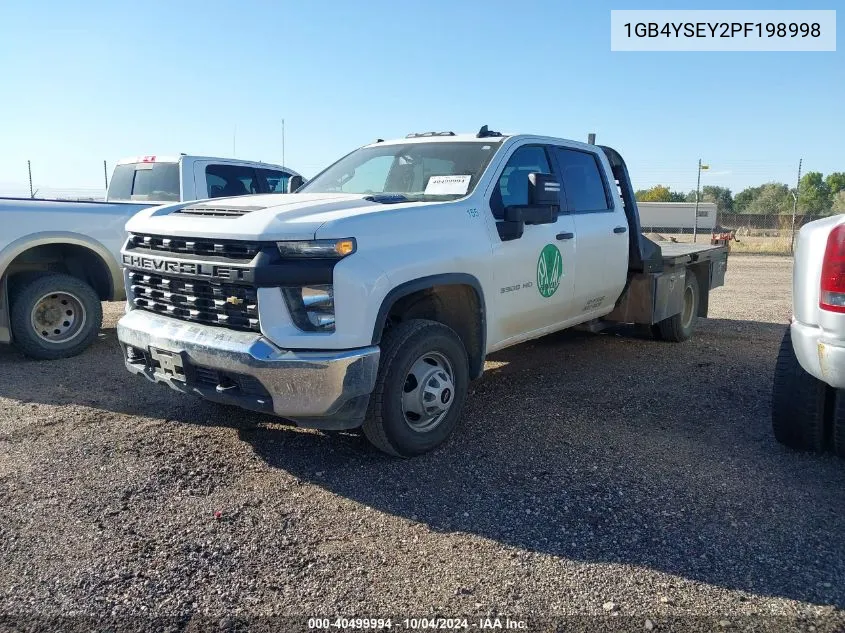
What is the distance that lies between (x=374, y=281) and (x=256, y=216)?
0.76m

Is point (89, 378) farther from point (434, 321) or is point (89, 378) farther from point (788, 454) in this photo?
point (788, 454)

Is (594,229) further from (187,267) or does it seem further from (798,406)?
(187,267)

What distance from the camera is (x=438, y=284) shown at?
13.7ft

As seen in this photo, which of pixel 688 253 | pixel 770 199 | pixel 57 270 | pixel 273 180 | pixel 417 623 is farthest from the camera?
pixel 770 199

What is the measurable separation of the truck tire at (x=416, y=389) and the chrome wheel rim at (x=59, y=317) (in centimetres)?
424

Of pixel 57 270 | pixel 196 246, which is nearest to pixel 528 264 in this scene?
pixel 196 246

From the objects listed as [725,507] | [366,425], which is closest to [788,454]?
[725,507]

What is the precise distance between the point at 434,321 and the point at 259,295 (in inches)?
A: 44.4

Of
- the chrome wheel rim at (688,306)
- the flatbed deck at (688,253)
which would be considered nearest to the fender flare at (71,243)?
the flatbed deck at (688,253)

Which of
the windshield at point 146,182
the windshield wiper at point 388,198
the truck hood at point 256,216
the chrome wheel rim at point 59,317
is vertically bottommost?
the chrome wheel rim at point 59,317

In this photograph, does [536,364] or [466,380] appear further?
[536,364]

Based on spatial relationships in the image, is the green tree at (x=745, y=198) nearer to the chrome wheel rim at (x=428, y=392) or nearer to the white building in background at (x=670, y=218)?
the white building in background at (x=670, y=218)

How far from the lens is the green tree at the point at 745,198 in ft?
206

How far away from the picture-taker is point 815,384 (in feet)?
13.7
